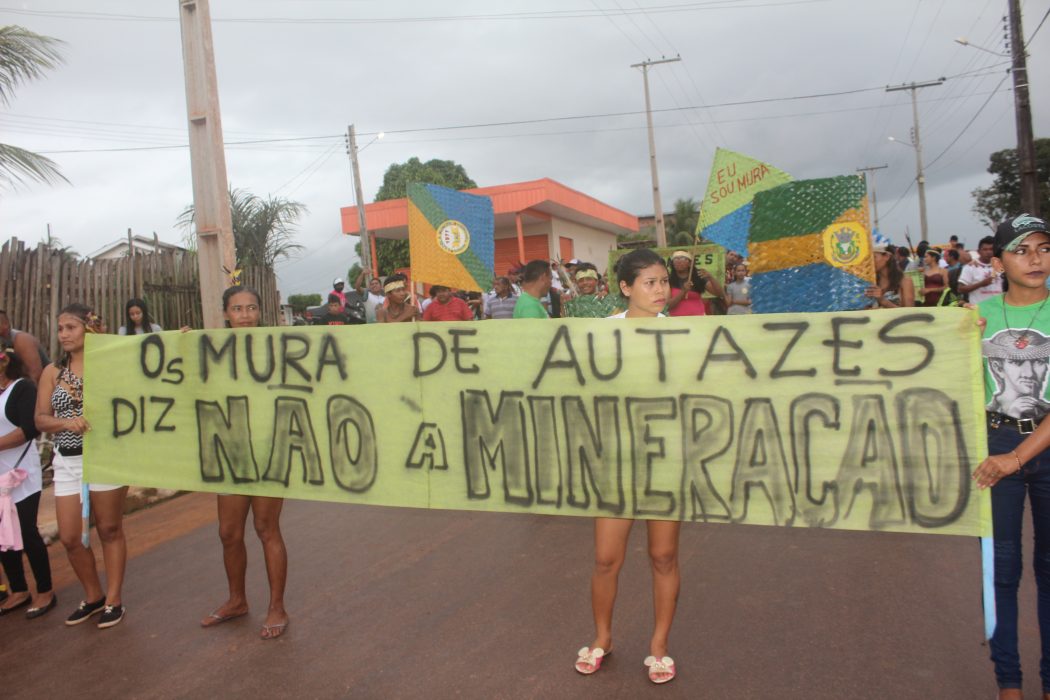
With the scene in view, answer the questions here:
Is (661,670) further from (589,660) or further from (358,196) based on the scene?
(358,196)

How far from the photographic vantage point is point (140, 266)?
32.7ft

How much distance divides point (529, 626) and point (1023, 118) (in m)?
16.8

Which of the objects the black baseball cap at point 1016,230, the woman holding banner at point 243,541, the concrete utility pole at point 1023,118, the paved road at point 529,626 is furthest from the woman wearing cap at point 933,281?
the woman holding banner at point 243,541

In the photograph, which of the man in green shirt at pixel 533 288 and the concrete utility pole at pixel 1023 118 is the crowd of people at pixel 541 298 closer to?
the man in green shirt at pixel 533 288

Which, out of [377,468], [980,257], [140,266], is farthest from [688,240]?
[377,468]

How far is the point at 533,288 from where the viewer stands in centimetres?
552

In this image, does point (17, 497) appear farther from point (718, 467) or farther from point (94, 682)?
point (718, 467)

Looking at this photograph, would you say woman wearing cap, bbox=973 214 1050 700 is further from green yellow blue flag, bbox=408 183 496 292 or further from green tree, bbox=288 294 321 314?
green tree, bbox=288 294 321 314

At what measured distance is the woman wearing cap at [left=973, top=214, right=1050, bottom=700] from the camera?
8.44 feet

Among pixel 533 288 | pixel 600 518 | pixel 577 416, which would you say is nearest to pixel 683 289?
pixel 533 288

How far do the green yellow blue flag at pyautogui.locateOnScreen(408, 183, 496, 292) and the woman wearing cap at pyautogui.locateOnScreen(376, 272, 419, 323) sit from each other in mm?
275

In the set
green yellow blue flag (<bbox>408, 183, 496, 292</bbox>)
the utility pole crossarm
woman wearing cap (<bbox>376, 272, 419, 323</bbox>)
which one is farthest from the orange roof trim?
woman wearing cap (<bbox>376, 272, 419, 323</bbox>)

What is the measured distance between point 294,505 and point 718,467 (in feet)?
14.9

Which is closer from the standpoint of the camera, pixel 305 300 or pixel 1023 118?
pixel 1023 118
